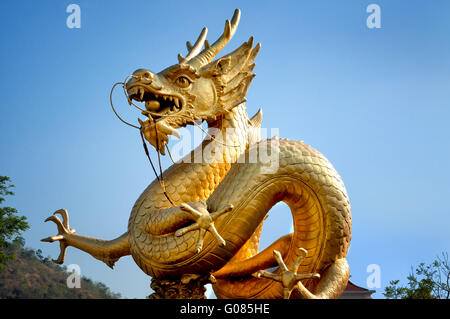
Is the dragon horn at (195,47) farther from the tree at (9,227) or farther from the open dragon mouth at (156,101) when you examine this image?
the tree at (9,227)

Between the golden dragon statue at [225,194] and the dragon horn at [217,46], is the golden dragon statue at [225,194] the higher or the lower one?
the lower one

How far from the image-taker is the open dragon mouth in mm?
5367

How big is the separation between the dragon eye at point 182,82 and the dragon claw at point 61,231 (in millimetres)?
2434

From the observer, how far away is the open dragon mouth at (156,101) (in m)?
→ 5.37

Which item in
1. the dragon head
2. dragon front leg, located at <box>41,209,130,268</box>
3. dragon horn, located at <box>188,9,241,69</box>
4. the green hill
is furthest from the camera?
the green hill

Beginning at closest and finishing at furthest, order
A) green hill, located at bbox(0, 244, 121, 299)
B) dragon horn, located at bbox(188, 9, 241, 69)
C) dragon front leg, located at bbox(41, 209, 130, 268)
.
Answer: dragon horn, located at bbox(188, 9, 241, 69) < dragon front leg, located at bbox(41, 209, 130, 268) < green hill, located at bbox(0, 244, 121, 299)

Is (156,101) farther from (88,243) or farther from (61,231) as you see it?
(61,231)

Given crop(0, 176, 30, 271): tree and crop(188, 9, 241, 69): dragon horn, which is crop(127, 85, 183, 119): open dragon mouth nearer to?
crop(188, 9, 241, 69): dragon horn

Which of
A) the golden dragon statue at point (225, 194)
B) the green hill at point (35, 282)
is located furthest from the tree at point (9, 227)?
the golden dragon statue at point (225, 194)

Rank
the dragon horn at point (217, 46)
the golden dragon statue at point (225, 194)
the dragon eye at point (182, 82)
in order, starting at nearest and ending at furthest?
the golden dragon statue at point (225, 194) → the dragon eye at point (182, 82) → the dragon horn at point (217, 46)

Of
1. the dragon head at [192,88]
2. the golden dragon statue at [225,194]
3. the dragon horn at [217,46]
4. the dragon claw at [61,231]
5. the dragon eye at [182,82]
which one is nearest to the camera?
the golden dragon statue at [225,194]

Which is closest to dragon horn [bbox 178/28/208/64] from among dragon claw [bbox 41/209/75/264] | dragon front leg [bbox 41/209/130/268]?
dragon front leg [bbox 41/209/130/268]
